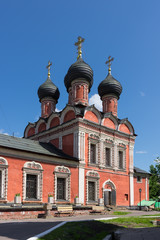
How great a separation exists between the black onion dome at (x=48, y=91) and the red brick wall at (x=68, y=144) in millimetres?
6100

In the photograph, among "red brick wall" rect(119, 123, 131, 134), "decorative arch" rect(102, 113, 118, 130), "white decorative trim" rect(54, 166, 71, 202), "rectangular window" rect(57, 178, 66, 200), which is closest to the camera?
"white decorative trim" rect(54, 166, 71, 202)

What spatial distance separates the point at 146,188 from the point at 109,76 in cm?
1087

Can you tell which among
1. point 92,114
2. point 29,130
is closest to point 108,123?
point 92,114

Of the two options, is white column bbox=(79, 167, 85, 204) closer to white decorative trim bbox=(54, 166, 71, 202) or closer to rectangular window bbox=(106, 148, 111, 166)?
white decorative trim bbox=(54, 166, 71, 202)

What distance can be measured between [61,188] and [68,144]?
3.39m

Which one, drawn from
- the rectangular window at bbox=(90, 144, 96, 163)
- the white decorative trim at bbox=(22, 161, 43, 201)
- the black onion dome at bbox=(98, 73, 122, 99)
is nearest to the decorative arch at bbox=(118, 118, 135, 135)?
the black onion dome at bbox=(98, 73, 122, 99)

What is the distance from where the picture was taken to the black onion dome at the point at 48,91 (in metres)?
26.4

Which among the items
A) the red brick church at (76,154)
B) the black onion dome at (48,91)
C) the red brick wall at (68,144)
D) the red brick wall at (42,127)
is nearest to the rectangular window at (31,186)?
the red brick church at (76,154)

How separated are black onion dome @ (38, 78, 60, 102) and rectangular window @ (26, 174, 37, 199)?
10.4 meters

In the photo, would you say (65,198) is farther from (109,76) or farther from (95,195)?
(109,76)

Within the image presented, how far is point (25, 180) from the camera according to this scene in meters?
17.0

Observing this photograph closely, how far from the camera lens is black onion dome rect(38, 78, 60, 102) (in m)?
26.4

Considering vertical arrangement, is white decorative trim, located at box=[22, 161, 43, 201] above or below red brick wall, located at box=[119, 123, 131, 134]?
below

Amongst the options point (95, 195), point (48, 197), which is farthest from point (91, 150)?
point (48, 197)
